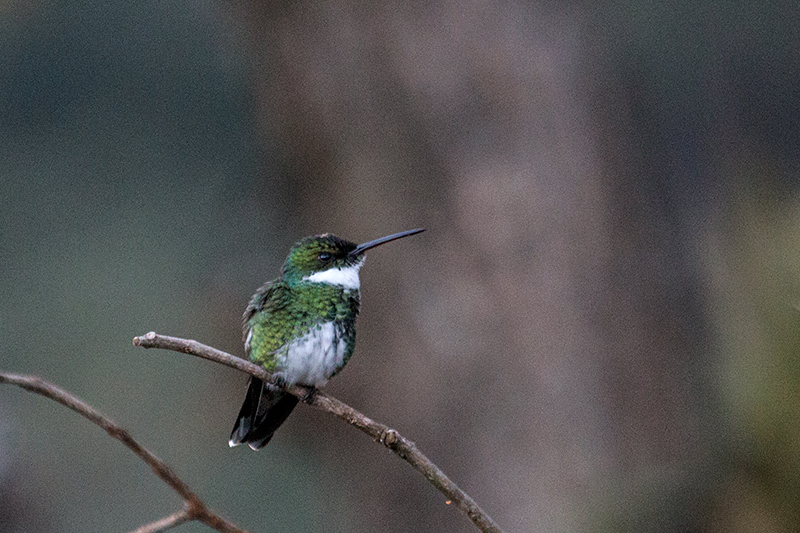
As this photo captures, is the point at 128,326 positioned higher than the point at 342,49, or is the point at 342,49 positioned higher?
the point at 342,49

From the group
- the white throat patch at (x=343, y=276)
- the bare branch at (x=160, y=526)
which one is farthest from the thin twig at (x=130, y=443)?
the white throat patch at (x=343, y=276)

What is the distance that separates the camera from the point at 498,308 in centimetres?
308

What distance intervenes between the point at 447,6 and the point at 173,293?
2.70 m

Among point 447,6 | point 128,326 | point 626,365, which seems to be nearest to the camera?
point 626,365

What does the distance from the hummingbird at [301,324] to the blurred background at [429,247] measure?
123cm

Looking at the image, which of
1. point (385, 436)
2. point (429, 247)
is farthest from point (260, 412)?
point (429, 247)

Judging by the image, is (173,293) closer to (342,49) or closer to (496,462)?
(342,49)

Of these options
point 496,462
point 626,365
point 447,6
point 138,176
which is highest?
point 447,6

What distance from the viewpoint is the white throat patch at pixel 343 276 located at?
1404 millimetres

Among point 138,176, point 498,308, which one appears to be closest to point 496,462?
point 498,308

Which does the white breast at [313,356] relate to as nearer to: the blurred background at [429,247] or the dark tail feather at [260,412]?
the dark tail feather at [260,412]

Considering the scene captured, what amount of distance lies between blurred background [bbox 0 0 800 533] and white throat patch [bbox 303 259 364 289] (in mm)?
1205

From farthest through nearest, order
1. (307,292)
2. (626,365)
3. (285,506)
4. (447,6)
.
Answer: (285,506) → (447,6) → (626,365) → (307,292)

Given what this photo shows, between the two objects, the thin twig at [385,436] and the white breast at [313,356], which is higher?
the thin twig at [385,436]
